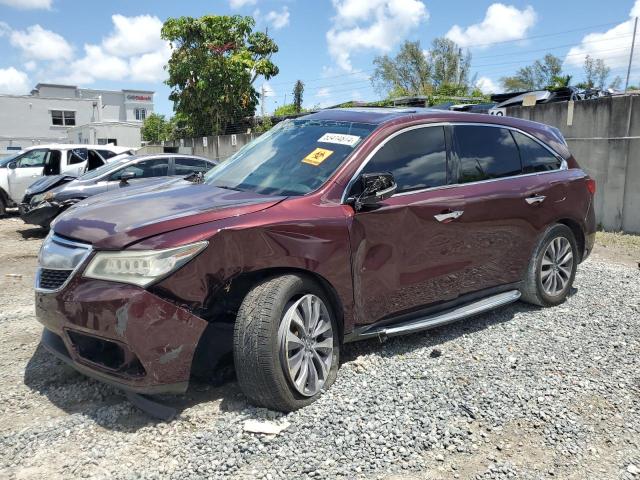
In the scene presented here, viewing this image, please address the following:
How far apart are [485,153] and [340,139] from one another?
138 cm

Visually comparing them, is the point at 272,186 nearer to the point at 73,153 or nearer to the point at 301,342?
the point at 301,342

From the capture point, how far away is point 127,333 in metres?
2.84

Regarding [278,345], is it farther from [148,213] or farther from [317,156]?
[317,156]

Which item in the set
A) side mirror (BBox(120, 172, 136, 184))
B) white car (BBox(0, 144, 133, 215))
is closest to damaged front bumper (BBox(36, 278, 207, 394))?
side mirror (BBox(120, 172, 136, 184))

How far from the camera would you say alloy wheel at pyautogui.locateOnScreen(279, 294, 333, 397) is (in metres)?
3.14

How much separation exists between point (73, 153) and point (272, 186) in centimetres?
1086

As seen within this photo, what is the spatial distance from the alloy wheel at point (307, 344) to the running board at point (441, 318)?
0.37 meters

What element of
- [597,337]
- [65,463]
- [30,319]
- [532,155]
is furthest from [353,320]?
[30,319]

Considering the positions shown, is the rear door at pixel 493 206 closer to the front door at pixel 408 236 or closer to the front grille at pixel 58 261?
the front door at pixel 408 236

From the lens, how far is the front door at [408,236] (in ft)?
12.0

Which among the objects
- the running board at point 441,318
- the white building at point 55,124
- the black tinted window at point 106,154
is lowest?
the running board at point 441,318

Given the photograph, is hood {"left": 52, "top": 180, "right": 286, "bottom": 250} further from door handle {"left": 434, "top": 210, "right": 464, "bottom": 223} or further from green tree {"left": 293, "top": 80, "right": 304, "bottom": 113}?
green tree {"left": 293, "top": 80, "right": 304, "bottom": 113}

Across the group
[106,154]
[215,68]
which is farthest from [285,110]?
[106,154]

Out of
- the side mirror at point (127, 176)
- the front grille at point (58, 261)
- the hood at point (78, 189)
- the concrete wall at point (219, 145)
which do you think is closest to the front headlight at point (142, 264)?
the front grille at point (58, 261)
